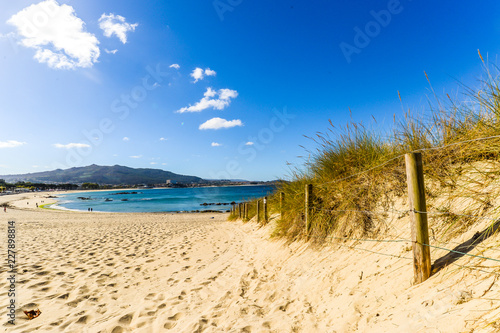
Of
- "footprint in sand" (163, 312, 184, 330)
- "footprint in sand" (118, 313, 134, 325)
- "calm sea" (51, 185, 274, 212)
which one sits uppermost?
"footprint in sand" (163, 312, 184, 330)

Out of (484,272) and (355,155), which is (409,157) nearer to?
(484,272)

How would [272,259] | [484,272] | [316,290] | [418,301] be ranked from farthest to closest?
1. [272,259]
2. [316,290]
3. [418,301]
4. [484,272]

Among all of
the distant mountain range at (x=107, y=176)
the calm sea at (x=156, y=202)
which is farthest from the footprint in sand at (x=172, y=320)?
the distant mountain range at (x=107, y=176)

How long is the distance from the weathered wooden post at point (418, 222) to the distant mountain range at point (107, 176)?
174279mm

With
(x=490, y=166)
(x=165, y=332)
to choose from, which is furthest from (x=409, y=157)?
(x=165, y=332)

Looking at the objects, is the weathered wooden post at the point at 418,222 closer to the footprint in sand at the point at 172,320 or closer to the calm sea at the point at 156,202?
the footprint in sand at the point at 172,320

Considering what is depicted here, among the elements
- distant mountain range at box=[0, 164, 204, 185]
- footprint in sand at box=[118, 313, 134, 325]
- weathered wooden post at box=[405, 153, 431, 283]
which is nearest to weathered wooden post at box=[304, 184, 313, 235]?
weathered wooden post at box=[405, 153, 431, 283]

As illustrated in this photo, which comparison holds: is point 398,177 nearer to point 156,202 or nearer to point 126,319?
point 126,319

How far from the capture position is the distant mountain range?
167 metres

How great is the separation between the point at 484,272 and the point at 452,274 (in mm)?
267

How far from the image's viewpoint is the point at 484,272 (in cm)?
188

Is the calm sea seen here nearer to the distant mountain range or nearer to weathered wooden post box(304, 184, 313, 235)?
weathered wooden post box(304, 184, 313, 235)

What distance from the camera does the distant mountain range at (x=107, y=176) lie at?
547 feet

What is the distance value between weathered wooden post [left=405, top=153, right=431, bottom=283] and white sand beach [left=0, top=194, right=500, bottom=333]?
12cm
